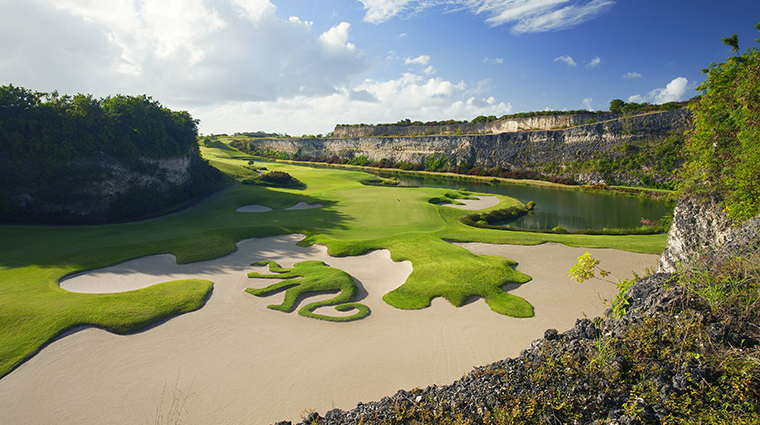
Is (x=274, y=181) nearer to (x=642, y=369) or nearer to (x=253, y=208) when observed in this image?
(x=253, y=208)

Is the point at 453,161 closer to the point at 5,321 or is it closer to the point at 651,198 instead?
the point at 651,198

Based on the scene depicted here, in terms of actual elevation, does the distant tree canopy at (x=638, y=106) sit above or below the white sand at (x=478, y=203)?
above

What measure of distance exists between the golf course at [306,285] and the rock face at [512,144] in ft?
114

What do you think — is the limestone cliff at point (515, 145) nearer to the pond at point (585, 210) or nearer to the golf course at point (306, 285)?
the pond at point (585, 210)

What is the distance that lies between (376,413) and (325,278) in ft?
27.0

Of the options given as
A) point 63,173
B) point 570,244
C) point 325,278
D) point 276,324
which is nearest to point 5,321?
point 276,324

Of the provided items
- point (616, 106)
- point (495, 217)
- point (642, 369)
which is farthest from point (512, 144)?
point (642, 369)

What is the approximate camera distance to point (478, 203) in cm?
3412

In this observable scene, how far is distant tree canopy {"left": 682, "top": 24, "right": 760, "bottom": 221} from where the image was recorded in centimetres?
865

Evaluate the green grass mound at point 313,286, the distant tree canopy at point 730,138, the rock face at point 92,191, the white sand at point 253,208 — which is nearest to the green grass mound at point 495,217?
the green grass mound at point 313,286

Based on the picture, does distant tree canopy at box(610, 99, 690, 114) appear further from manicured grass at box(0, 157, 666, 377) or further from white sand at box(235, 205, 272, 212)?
white sand at box(235, 205, 272, 212)

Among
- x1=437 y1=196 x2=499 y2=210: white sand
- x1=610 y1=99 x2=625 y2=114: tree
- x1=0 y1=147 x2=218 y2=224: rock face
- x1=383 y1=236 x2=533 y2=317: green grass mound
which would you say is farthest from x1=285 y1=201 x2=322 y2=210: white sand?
x1=610 y1=99 x2=625 y2=114: tree

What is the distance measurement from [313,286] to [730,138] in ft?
46.2

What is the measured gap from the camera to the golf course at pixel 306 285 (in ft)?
30.5
